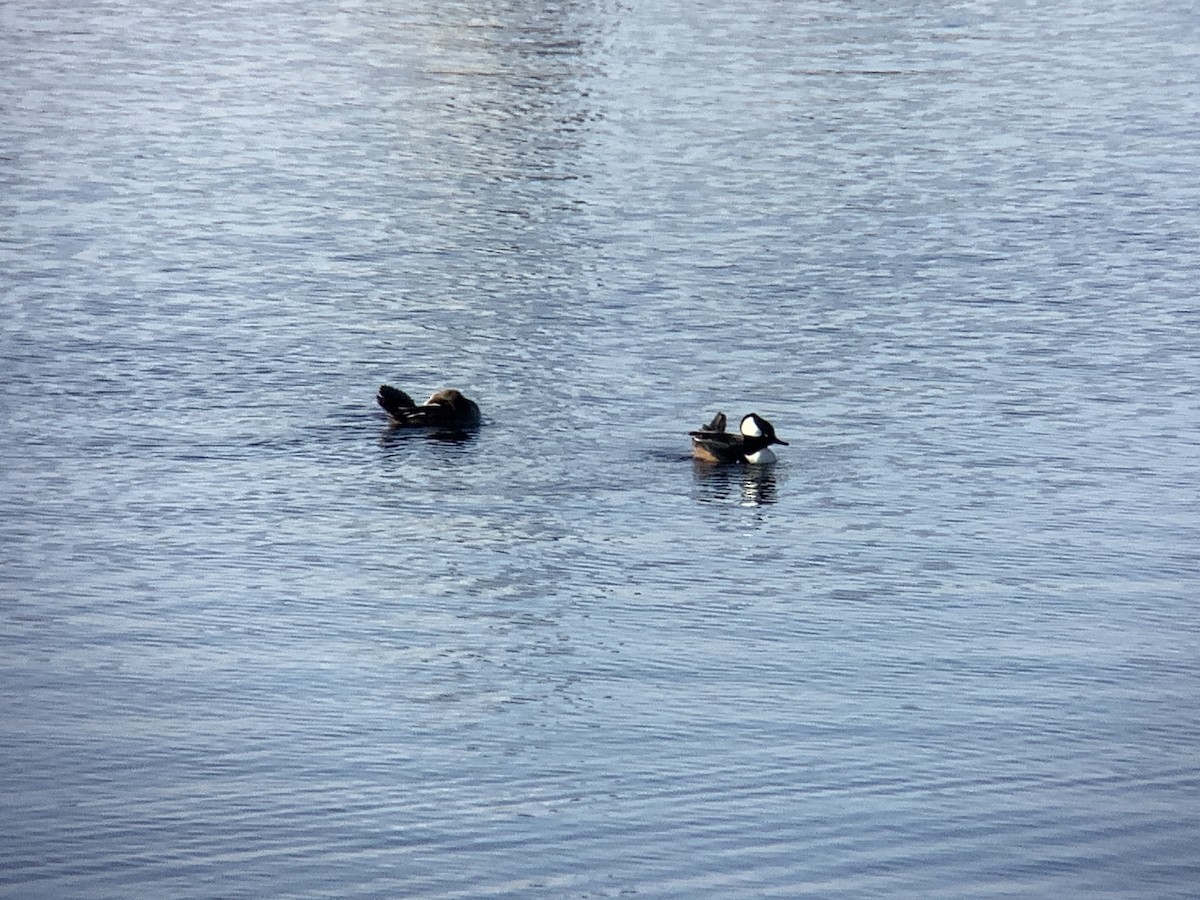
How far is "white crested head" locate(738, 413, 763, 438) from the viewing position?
19.1 m

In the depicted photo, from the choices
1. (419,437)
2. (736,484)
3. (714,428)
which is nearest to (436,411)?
(419,437)

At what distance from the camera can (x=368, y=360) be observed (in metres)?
23.0

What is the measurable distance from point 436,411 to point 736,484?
119 inches

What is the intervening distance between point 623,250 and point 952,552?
12.4 m

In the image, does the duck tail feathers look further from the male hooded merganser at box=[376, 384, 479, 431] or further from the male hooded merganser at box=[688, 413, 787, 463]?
the male hooded merganser at box=[688, 413, 787, 463]

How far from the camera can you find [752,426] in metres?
19.1

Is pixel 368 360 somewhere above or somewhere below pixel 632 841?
above

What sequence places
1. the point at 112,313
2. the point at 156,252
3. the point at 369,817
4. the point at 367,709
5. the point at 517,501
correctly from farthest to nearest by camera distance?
the point at 156,252
the point at 112,313
the point at 517,501
the point at 367,709
the point at 369,817

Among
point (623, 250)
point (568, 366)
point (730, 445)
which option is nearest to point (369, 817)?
point (730, 445)

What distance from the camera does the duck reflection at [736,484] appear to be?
18.3 metres

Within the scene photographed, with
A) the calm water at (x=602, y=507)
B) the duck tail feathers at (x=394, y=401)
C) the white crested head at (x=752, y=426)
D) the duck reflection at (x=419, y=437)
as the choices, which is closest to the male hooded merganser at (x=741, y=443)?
the white crested head at (x=752, y=426)

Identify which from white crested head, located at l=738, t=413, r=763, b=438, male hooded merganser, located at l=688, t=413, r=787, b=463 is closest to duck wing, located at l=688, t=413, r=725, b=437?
male hooded merganser, located at l=688, t=413, r=787, b=463

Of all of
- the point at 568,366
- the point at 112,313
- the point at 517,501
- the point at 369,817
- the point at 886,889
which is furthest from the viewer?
the point at 112,313

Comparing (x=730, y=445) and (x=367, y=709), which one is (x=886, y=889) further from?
(x=730, y=445)
